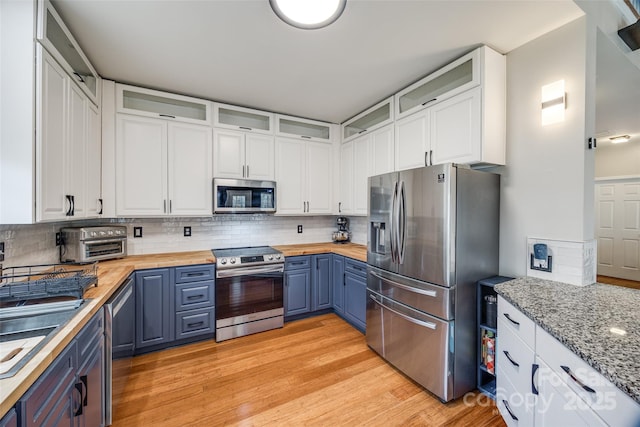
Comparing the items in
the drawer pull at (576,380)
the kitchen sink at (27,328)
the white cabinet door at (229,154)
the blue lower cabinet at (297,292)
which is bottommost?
the blue lower cabinet at (297,292)

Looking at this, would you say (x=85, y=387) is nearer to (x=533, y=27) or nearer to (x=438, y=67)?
(x=438, y=67)

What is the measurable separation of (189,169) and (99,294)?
1627 mm

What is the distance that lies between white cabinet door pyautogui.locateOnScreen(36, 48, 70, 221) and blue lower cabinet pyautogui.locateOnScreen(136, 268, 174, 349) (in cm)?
91

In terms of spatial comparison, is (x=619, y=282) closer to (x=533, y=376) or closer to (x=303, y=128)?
(x=533, y=376)

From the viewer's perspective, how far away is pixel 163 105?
280cm

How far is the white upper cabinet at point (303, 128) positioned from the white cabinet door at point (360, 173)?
1.69 feet

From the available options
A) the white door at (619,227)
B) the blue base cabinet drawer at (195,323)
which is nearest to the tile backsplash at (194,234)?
the blue base cabinet drawer at (195,323)

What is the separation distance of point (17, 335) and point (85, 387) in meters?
0.41

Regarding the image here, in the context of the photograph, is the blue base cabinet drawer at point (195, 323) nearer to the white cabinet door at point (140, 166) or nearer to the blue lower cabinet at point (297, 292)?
the blue lower cabinet at point (297, 292)

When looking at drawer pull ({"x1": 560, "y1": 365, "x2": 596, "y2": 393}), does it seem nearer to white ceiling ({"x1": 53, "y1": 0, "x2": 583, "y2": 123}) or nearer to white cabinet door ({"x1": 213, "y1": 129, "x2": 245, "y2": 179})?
white ceiling ({"x1": 53, "y1": 0, "x2": 583, "y2": 123})

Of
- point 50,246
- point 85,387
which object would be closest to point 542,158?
point 85,387

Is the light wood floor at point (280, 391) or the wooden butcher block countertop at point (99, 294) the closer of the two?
the wooden butcher block countertop at point (99, 294)

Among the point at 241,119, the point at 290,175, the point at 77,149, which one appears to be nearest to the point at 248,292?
the point at 290,175

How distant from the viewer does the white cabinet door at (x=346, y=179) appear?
353 centimetres
